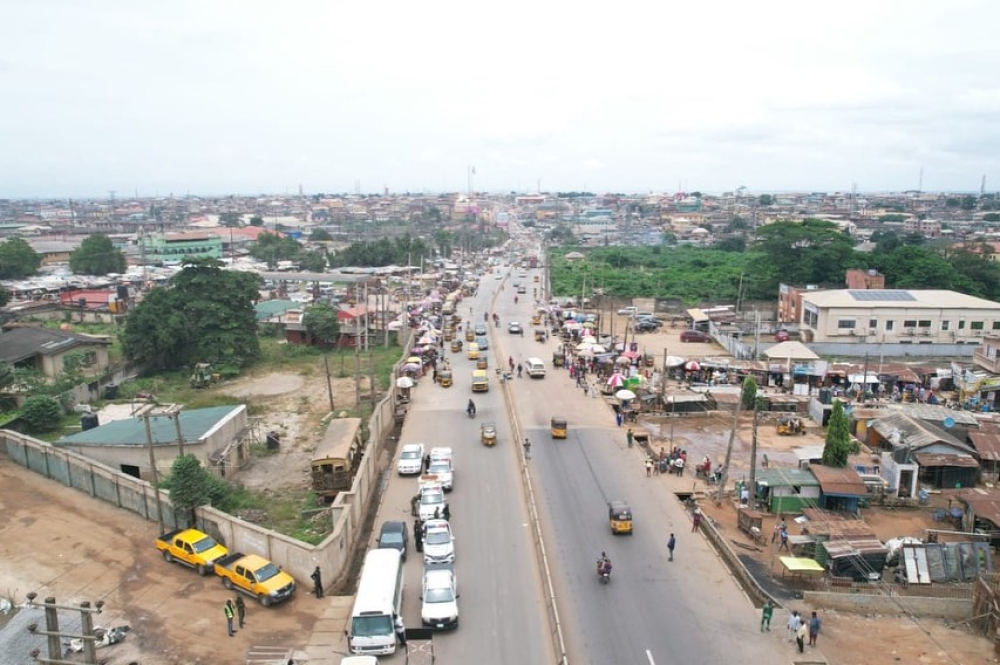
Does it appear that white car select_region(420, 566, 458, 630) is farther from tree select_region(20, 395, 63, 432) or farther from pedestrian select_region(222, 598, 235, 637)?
tree select_region(20, 395, 63, 432)

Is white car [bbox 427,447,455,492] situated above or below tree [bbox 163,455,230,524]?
below

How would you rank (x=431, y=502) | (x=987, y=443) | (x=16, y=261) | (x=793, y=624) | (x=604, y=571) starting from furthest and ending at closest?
(x=16, y=261)
(x=987, y=443)
(x=431, y=502)
(x=604, y=571)
(x=793, y=624)

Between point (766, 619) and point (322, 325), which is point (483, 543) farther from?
point (322, 325)

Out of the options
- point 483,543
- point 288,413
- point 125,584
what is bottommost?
point 288,413

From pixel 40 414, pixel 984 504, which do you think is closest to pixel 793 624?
pixel 984 504

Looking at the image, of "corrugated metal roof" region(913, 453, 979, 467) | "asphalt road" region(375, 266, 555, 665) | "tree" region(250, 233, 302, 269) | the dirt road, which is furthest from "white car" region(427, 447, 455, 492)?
"tree" region(250, 233, 302, 269)

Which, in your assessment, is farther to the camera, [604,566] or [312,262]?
[312,262]
